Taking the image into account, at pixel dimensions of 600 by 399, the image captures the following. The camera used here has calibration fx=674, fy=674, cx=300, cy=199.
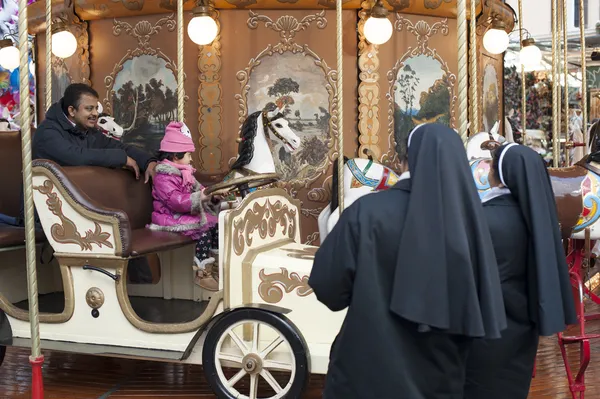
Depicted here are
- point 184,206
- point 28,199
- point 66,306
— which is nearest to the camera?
point 28,199

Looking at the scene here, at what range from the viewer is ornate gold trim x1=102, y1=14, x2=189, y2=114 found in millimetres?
7859

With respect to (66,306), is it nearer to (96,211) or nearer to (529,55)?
(96,211)

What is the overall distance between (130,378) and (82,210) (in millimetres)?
1349

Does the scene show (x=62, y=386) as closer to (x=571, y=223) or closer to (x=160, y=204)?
(x=160, y=204)

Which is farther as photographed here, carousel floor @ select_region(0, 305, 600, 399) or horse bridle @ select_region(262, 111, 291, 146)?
horse bridle @ select_region(262, 111, 291, 146)

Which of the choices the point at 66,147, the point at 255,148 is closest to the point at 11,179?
the point at 66,147

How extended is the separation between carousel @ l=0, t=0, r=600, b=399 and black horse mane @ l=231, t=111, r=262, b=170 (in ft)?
0.07

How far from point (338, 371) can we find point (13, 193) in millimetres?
3901

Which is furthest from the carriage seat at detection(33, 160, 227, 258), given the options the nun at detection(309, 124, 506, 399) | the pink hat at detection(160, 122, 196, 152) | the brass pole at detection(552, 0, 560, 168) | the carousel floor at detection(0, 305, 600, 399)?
the brass pole at detection(552, 0, 560, 168)

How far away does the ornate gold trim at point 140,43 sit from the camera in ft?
25.8

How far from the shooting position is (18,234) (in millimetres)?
4547

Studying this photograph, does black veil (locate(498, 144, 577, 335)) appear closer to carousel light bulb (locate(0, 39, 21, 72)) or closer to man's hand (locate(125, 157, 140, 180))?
man's hand (locate(125, 157, 140, 180))

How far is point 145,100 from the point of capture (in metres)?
8.02

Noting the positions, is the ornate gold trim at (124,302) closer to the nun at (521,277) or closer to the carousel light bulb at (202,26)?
the nun at (521,277)
